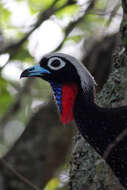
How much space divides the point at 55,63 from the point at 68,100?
21 centimetres

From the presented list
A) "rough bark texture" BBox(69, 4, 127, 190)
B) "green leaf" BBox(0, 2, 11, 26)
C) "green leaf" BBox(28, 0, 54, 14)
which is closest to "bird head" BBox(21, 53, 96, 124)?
"rough bark texture" BBox(69, 4, 127, 190)

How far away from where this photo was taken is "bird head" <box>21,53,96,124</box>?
3189 millimetres

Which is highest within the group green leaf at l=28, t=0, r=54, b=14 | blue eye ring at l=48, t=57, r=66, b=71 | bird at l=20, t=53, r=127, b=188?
blue eye ring at l=48, t=57, r=66, b=71

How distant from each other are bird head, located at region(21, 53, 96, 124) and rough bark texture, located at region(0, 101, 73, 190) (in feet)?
6.70

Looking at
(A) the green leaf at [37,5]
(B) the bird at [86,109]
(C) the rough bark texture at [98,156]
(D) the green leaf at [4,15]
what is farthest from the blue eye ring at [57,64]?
(D) the green leaf at [4,15]

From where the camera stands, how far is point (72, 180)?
155 inches

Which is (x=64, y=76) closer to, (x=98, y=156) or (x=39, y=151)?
(x=98, y=156)

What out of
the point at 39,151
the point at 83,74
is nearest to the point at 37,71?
the point at 83,74

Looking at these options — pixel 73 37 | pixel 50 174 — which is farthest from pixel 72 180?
pixel 73 37

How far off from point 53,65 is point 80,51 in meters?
2.50

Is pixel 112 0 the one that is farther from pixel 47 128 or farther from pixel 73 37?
pixel 47 128

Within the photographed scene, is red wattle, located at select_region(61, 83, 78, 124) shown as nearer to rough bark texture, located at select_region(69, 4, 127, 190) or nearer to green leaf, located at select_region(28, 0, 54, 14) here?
rough bark texture, located at select_region(69, 4, 127, 190)

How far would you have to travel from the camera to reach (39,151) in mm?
5367

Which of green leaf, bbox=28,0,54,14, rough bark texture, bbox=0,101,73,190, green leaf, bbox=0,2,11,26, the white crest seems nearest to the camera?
the white crest
